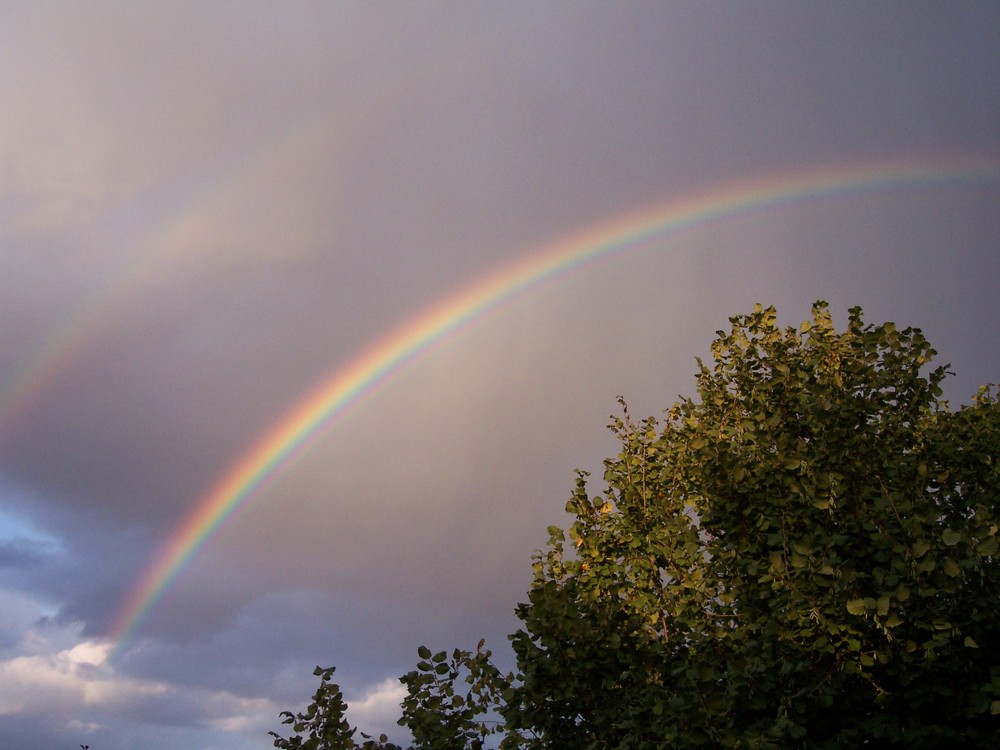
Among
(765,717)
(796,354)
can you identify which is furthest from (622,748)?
(796,354)

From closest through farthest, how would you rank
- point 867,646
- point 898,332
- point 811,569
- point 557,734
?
point 811,569 → point 867,646 → point 557,734 → point 898,332

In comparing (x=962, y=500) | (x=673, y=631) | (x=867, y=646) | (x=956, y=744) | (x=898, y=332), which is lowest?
(x=956, y=744)

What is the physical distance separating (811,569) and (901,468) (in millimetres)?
3407

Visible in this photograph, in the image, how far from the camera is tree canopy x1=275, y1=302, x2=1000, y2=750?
9.19 metres

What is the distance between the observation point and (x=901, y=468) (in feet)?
38.2

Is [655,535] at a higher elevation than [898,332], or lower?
lower

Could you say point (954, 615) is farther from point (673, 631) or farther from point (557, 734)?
point (557, 734)

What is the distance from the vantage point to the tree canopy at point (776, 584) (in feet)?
30.1

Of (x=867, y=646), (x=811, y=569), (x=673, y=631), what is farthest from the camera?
(x=673, y=631)

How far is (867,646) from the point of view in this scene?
968 centimetres

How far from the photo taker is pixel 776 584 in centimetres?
965

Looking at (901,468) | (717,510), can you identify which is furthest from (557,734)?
(901,468)

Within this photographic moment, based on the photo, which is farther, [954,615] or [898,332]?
[898,332]

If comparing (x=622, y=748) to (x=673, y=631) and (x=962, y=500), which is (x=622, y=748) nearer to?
(x=673, y=631)
